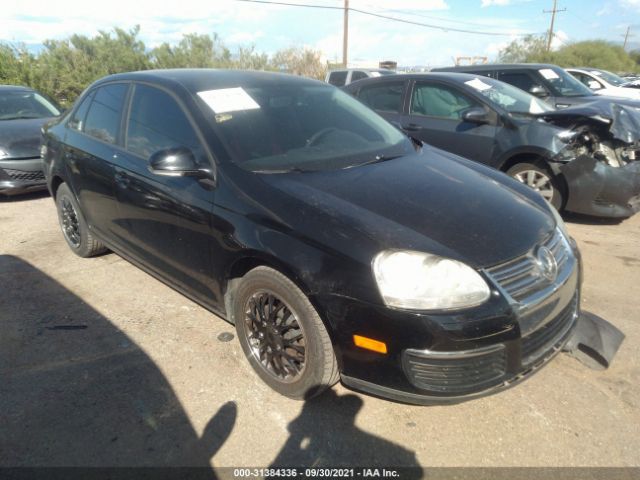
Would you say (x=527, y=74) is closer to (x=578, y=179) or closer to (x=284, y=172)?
(x=578, y=179)

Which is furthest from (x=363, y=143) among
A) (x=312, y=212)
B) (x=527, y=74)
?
(x=527, y=74)

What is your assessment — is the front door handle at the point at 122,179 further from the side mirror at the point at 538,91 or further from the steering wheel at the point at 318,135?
the side mirror at the point at 538,91

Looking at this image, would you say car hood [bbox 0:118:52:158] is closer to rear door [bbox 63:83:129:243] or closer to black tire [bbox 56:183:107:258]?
black tire [bbox 56:183:107:258]

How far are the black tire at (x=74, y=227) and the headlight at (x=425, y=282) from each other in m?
2.96

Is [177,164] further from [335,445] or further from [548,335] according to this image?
Answer: [548,335]

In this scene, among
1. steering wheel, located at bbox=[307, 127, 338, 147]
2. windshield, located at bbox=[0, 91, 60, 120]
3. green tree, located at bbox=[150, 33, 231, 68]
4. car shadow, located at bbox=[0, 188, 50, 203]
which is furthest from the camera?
green tree, located at bbox=[150, 33, 231, 68]

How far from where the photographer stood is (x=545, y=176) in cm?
485

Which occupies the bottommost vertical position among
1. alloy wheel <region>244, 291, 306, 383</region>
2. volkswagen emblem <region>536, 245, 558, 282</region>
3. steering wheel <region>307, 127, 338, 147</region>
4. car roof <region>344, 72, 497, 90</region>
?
alloy wheel <region>244, 291, 306, 383</region>

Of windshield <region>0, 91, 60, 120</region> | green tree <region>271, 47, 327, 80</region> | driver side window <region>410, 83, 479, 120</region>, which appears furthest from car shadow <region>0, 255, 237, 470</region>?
green tree <region>271, 47, 327, 80</region>

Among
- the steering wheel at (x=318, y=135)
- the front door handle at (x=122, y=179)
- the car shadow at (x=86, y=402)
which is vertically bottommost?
the car shadow at (x=86, y=402)

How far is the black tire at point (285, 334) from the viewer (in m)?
2.12

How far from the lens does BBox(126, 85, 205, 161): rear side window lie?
8.86ft

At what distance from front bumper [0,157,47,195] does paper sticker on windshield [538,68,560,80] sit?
7.99 meters

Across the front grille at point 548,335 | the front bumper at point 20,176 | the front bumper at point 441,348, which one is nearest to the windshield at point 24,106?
the front bumper at point 20,176
